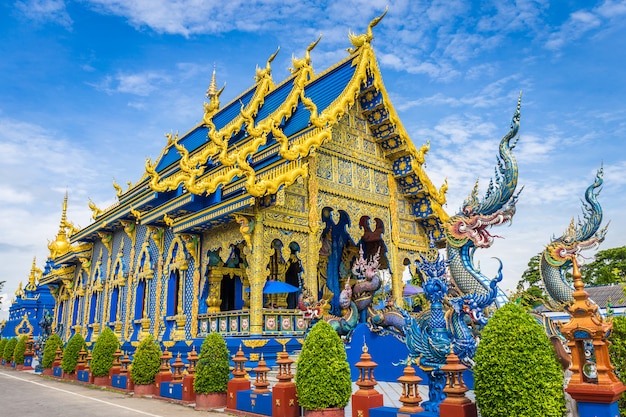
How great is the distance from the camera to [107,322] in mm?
18672

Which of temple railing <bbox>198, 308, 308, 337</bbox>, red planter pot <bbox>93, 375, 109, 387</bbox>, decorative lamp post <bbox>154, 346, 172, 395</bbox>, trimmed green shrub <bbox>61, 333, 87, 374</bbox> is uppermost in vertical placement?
temple railing <bbox>198, 308, 308, 337</bbox>

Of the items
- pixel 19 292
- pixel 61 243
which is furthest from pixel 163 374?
pixel 19 292

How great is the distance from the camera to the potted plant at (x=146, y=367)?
35.6 feet

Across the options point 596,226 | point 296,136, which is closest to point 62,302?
point 296,136

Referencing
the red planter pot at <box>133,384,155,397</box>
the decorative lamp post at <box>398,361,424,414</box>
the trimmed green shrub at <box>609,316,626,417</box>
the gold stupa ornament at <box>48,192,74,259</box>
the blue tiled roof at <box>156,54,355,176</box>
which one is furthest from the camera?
the gold stupa ornament at <box>48,192,74,259</box>

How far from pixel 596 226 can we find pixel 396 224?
504 cm

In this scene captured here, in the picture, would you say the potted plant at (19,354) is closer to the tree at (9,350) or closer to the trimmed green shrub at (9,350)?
the tree at (9,350)

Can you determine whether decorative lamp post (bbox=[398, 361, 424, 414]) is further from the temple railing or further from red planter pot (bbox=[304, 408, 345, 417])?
the temple railing

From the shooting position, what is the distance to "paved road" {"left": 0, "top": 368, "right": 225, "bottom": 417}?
8.45 meters

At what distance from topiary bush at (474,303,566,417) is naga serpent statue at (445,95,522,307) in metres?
6.16

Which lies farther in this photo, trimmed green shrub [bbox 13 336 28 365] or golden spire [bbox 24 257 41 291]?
golden spire [bbox 24 257 41 291]

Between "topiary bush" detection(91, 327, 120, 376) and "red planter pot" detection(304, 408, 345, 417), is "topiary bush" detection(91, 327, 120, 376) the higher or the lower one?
the higher one

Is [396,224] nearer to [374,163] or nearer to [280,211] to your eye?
[374,163]

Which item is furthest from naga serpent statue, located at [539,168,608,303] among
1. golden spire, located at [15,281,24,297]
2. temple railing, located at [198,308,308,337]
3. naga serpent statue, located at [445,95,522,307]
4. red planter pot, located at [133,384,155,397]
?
golden spire, located at [15,281,24,297]
